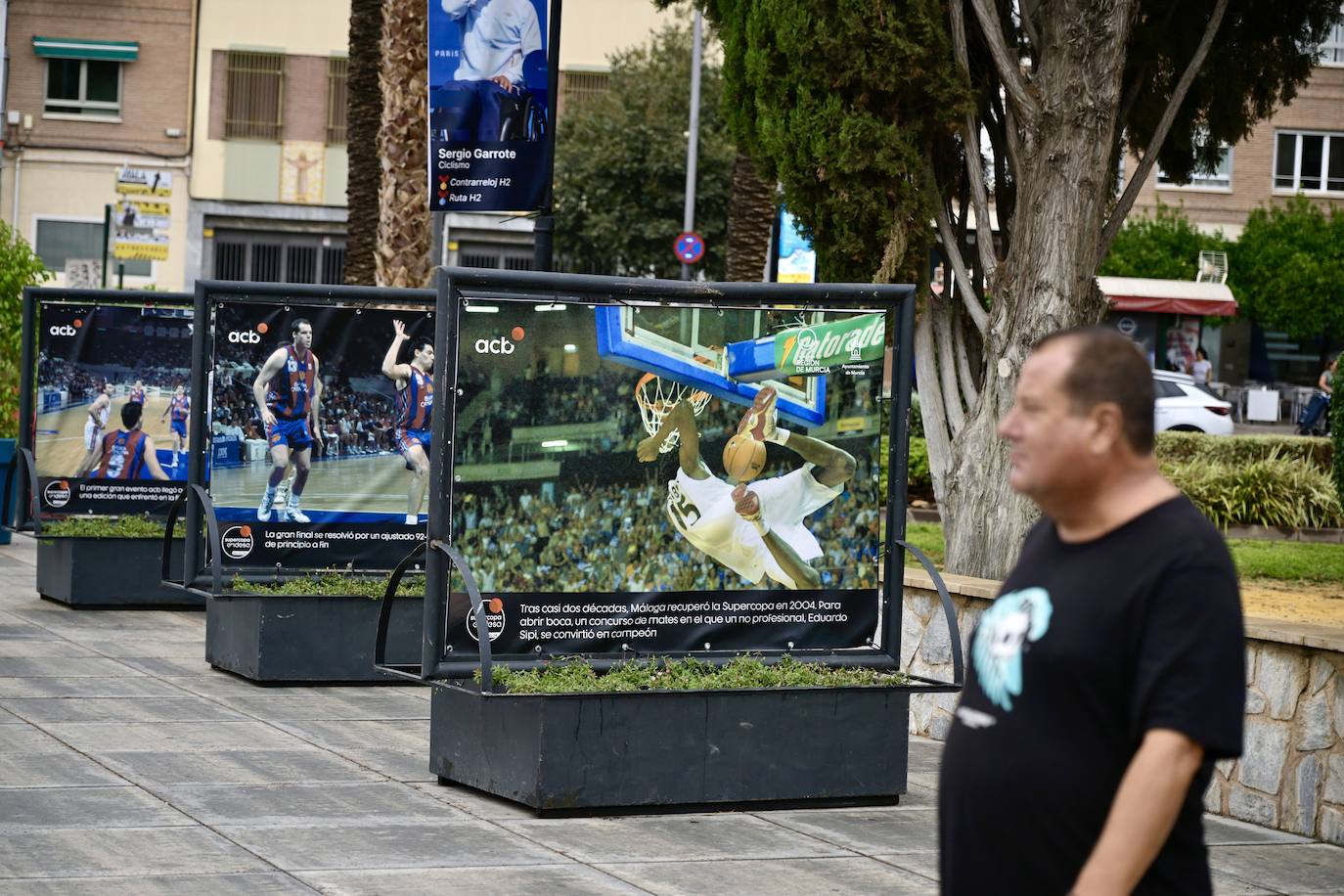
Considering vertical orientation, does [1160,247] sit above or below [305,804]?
above

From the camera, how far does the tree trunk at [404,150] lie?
52.8 ft

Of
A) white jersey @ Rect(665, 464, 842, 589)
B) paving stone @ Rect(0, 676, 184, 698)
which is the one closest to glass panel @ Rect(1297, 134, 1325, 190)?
paving stone @ Rect(0, 676, 184, 698)

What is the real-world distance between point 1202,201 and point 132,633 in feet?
138

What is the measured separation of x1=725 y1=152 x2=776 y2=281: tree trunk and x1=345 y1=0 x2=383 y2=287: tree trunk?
13.5ft

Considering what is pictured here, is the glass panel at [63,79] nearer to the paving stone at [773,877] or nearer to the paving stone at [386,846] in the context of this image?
the paving stone at [386,846]

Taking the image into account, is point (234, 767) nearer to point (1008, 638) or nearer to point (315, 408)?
point (315, 408)

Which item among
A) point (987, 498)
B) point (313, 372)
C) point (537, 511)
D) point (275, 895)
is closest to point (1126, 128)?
point (987, 498)

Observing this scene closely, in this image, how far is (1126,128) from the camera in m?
12.3

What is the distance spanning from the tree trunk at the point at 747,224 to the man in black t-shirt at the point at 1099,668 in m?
18.0

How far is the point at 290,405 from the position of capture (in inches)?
432

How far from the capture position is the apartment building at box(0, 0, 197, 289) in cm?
4506

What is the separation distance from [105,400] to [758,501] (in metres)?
7.17

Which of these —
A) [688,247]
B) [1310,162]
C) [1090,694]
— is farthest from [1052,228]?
[1310,162]

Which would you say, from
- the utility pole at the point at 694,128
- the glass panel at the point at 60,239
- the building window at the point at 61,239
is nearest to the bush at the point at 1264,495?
the utility pole at the point at 694,128
